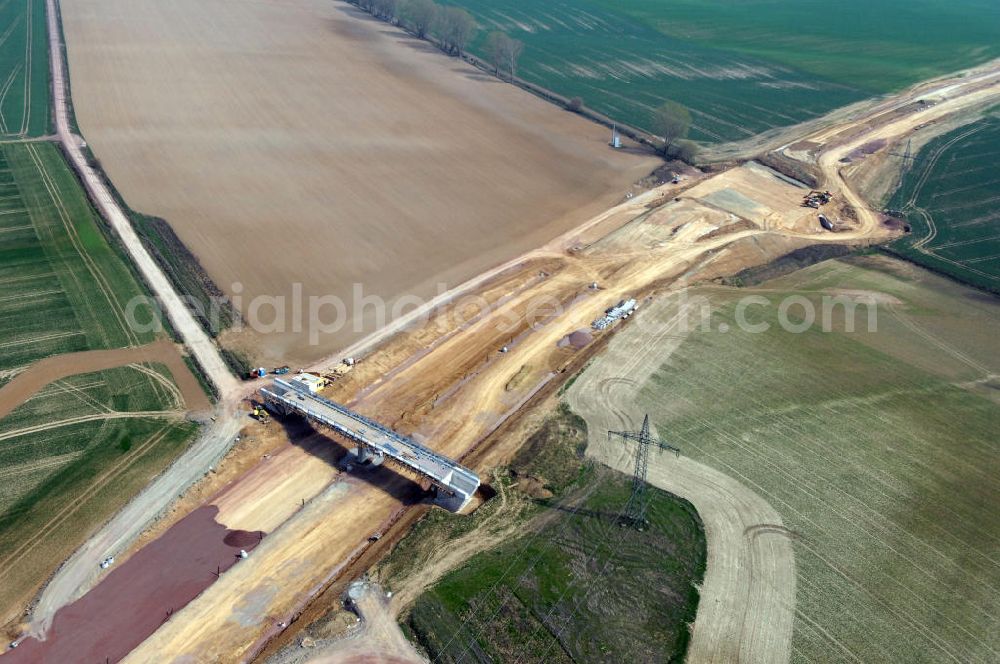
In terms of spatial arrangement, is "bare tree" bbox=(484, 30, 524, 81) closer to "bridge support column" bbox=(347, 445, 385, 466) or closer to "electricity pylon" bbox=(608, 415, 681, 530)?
"electricity pylon" bbox=(608, 415, 681, 530)

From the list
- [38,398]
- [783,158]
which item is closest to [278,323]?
[38,398]

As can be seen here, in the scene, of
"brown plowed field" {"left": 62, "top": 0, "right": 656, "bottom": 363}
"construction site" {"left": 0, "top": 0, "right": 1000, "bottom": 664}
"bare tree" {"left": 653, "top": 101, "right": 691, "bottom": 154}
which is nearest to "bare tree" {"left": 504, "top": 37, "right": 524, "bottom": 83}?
"brown plowed field" {"left": 62, "top": 0, "right": 656, "bottom": 363}

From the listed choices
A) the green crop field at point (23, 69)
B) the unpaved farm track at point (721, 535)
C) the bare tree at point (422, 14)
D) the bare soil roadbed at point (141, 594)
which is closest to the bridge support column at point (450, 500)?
the unpaved farm track at point (721, 535)

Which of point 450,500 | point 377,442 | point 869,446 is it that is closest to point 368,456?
point 377,442

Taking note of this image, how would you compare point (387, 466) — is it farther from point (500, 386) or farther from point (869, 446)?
point (869, 446)

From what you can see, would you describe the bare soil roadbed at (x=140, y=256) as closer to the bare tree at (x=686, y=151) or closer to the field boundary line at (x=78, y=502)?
the field boundary line at (x=78, y=502)

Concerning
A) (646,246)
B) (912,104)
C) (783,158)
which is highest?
(912,104)

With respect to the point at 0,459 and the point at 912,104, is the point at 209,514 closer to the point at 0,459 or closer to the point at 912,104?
the point at 0,459

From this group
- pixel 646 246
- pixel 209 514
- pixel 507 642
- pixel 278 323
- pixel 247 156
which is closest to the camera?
pixel 507 642
